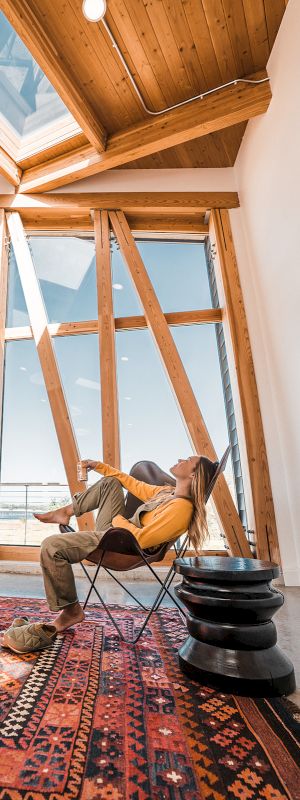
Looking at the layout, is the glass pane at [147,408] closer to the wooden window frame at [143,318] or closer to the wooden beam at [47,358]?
the wooden window frame at [143,318]

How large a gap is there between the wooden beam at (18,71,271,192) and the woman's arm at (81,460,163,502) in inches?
120

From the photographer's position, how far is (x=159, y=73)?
330cm

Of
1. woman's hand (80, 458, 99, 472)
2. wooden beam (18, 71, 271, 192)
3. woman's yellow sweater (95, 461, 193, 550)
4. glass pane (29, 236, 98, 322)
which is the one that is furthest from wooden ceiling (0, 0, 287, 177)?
woman's yellow sweater (95, 461, 193, 550)

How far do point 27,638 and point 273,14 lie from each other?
4.25 meters

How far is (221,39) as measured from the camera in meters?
3.06

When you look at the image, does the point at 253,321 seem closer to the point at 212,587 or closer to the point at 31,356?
the point at 31,356

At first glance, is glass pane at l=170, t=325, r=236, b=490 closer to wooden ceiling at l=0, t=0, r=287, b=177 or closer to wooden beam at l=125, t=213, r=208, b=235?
wooden beam at l=125, t=213, r=208, b=235

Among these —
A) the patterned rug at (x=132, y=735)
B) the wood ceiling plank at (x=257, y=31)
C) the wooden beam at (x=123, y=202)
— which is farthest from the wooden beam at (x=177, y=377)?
the patterned rug at (x=132, y=735)

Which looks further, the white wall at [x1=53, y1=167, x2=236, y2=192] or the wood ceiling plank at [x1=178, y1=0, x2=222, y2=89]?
the white wall at [x1=53, y1=167, x2=236, y2=192]

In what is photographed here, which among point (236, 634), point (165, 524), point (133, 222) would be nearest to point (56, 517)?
point (165, 524)

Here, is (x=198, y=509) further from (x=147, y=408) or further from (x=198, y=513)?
(x=147, y=408)

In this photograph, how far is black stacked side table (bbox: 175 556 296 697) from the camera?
1.27 m

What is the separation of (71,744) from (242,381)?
2938 mm

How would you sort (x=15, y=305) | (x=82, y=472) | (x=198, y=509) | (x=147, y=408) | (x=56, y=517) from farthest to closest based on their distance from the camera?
(x=15, y=305)
(x=147, y=408)
(x=82, y=472)
(x=56, y=517)
(x=198, y=509)
